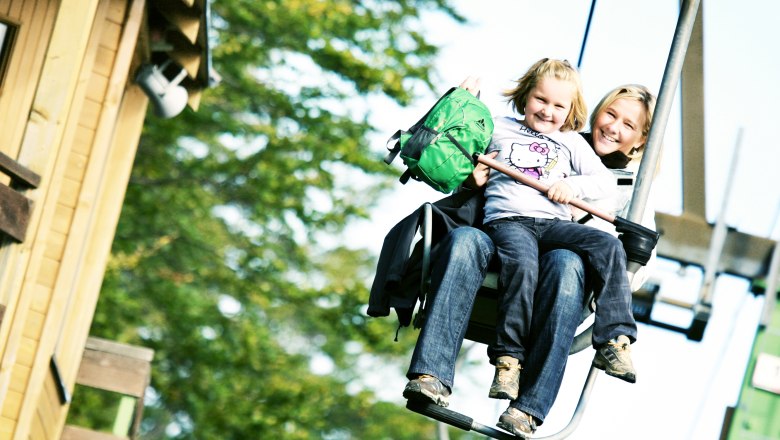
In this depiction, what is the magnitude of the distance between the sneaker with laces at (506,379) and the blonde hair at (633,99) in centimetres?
121

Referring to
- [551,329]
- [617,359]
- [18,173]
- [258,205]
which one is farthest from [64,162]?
[258,205]

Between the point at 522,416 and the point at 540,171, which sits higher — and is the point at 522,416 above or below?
below

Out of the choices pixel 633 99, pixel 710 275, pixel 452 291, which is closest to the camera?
pixel 452 291

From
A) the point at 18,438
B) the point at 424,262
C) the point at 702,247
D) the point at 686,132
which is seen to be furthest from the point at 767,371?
the point at 424,262

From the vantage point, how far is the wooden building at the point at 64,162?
6.31 metres

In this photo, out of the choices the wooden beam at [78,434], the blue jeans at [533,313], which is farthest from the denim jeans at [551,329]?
the wooden beam at [78,434]

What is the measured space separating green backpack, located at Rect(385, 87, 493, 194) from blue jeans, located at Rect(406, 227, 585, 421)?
0.69 ft

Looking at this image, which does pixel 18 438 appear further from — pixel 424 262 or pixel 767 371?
pixel 767 371

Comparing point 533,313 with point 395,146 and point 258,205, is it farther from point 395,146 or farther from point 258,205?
point 258,205

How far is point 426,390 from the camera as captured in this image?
463cm

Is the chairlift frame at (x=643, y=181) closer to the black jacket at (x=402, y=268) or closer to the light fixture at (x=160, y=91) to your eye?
the black jacket at (x=402, y=268)

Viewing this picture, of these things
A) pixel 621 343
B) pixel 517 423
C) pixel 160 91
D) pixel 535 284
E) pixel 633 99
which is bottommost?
pixel 517 423

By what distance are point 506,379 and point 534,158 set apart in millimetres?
915

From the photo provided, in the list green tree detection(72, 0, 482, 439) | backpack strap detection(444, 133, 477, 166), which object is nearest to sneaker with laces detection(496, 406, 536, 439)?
backpack strap detection(444, 133, 477, 166)
